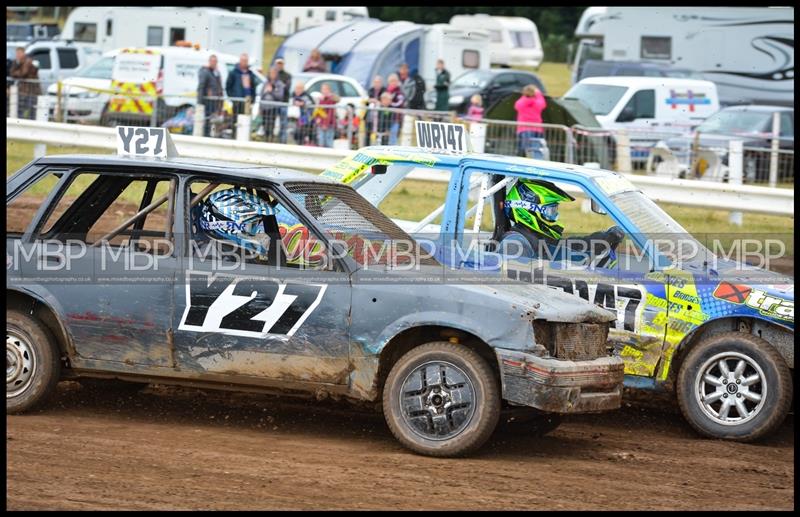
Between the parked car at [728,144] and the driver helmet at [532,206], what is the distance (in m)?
8.57

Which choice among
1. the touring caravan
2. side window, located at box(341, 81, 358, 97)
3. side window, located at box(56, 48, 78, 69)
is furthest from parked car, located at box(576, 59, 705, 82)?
side window, located at box(56, 48, 78, 69)

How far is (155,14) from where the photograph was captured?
111ft

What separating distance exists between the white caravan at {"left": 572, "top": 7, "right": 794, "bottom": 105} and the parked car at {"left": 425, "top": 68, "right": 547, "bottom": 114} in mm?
3951

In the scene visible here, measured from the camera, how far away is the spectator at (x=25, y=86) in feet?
64.9

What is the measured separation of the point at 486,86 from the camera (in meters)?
29.6

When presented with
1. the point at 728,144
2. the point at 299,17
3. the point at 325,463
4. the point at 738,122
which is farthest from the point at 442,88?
the point at 299,17

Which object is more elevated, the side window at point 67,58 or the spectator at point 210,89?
the side window at point 67,58

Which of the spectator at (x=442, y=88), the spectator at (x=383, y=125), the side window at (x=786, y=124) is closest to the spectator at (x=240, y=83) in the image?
the spectator at (x=383, y=125)

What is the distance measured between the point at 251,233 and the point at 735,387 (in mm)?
3096

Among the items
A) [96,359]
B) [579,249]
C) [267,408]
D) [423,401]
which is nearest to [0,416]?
[96,359]

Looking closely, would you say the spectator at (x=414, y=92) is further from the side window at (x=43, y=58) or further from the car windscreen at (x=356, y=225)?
the car windscreen at (x=356, y=225)

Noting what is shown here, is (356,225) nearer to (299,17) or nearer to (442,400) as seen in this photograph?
(442,400)

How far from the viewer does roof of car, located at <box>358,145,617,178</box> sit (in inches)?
316

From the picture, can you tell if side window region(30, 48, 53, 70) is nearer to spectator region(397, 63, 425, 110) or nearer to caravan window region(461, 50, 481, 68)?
caravan window region(461, 50, 481, 68)
